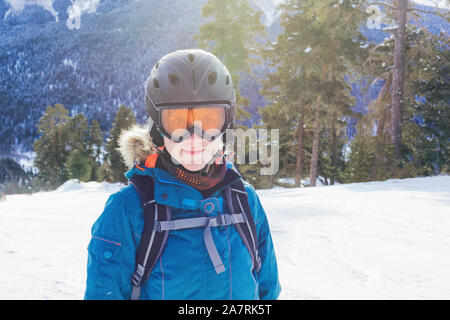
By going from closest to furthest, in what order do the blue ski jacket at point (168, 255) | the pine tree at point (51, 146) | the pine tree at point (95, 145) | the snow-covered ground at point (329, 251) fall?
the blue ski jacket at point (168, 255)
the snow-covered ground at point (329, 251)
the pine tree at point (51, 146)
the pine tree at point (95, 145)

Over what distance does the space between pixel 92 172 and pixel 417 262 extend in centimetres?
4377

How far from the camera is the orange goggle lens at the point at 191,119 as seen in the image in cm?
174

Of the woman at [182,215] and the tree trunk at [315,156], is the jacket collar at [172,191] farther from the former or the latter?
the tree trunk at [315,156]

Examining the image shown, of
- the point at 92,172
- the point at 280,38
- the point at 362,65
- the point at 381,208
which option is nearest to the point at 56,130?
the point at 92,172

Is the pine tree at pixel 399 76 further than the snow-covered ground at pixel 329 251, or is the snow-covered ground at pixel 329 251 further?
the pine tree at pixel 399 76

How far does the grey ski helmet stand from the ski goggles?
2 cm

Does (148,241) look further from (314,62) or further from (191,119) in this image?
(314,62)

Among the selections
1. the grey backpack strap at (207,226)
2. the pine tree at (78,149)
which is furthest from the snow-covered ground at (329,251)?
the pine tree at (78,149)

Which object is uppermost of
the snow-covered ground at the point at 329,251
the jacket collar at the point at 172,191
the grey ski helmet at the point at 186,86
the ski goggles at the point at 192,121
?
the grey ski helmet at the point at 186,86

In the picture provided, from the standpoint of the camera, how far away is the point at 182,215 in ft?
4.78

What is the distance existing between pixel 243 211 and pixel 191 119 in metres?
0.61

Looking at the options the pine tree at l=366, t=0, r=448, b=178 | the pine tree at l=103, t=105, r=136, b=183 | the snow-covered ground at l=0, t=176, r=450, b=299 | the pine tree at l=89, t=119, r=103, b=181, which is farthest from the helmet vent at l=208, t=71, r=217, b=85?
the pine tree at l=89, t=119, r=103, b=181

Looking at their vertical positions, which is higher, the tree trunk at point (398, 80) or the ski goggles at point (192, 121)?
the tree trunk at point (398, 80)

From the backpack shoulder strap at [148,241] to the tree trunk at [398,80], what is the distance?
14.6 metres
